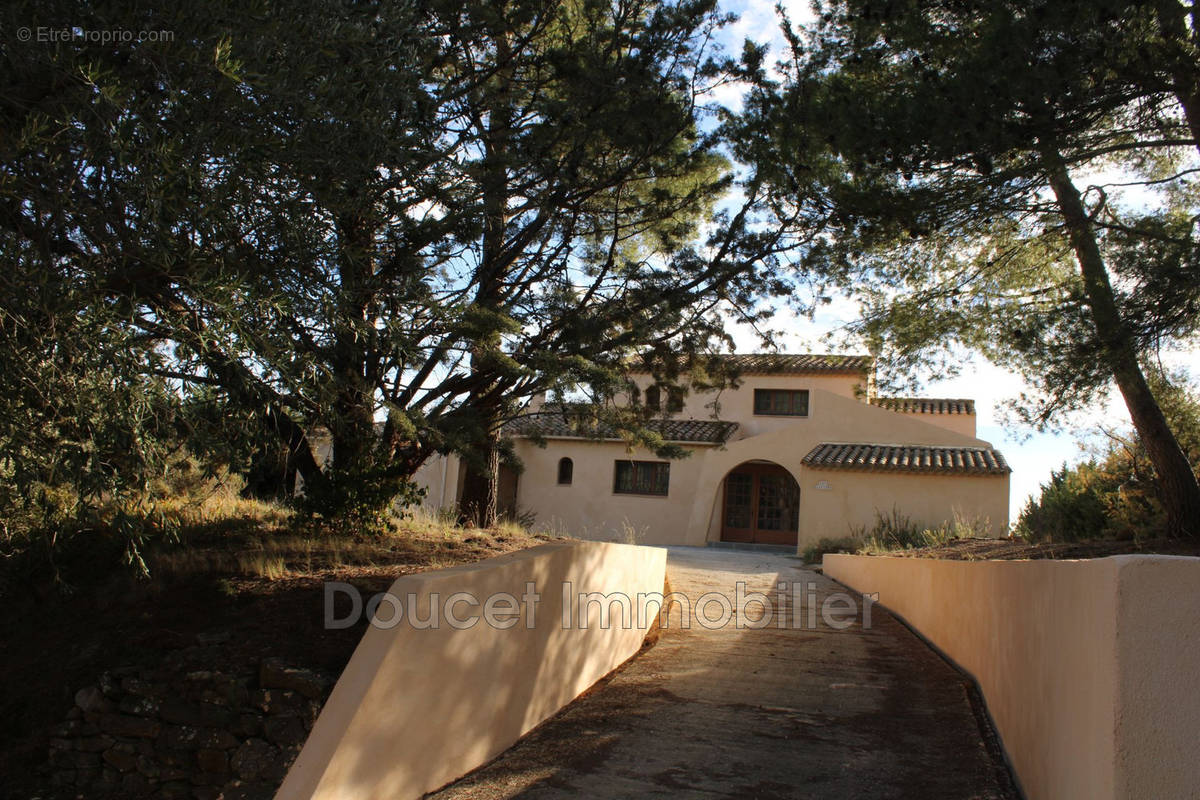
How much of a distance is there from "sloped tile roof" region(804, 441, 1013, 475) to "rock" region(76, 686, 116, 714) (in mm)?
19704

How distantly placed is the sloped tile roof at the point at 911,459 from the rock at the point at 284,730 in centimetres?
1956

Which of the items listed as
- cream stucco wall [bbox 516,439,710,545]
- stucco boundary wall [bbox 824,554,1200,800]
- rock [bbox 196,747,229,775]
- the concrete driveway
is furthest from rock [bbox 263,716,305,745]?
cream stucco wall [bbox 516,439,710,545]

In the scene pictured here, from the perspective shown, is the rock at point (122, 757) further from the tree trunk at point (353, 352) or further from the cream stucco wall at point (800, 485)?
the cream stucco wall at point (800, 485)

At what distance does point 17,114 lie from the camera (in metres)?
4.51

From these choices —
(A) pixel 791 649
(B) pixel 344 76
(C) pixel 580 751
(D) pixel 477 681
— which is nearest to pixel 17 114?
(B) pixel 344 76

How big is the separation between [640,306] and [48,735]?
5264mm

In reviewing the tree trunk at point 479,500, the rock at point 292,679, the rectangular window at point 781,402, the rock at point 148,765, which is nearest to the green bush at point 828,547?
the rectangular window at point 781,402

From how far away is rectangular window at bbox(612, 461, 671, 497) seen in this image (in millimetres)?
28156

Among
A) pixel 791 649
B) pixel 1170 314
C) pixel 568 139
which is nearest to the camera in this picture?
pixel 1170 314

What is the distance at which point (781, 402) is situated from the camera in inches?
1169

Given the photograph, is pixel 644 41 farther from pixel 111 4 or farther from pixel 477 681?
pixel 477 681

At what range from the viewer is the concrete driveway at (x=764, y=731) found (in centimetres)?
484

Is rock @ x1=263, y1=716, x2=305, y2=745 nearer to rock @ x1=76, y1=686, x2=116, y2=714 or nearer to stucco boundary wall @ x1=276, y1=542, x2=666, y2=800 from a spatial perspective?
stucco boundary wall @ x1=276, y1=542, x2=666, y2=800

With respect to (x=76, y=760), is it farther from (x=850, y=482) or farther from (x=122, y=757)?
(x=850, y=482)
